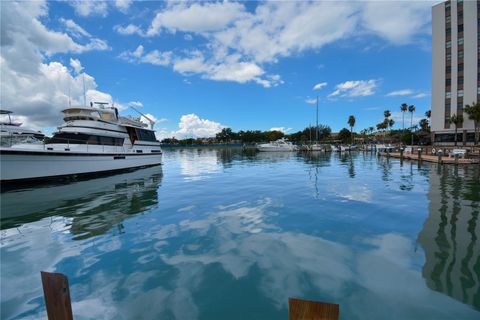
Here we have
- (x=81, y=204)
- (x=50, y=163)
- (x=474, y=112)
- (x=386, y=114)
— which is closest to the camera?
(x=81, y=204)

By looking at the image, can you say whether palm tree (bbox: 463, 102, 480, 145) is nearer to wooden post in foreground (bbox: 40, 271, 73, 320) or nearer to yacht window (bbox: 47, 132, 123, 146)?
yacht window (bbox: 47, 132, 123, 146)

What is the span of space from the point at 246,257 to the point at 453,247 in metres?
4.97

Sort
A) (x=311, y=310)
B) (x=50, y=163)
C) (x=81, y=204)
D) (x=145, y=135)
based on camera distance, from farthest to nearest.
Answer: (x=145, y=135) → (x=50, y=163) → (x=81, y=204) → (x=311, y=310)

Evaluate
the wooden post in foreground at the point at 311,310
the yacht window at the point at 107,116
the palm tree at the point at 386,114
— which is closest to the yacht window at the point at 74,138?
the yacht window at the point at 107,116

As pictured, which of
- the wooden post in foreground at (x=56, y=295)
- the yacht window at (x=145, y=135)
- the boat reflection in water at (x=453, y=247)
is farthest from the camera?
the yacht window at (x=145, y=135)

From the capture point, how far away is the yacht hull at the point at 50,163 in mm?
14951

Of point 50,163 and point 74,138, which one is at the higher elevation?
point 74,138

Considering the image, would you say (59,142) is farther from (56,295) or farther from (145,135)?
(56,295)

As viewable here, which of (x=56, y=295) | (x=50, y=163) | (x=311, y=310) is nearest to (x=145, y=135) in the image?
(x=50, y=163)

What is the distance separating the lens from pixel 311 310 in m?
1.79

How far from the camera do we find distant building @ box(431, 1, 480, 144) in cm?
Result: 5094

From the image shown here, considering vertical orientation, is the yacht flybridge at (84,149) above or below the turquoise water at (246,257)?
above

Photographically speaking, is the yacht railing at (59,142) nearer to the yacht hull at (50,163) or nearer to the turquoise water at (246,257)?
the yacht hull at (50,163)

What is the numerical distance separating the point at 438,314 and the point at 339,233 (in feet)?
10.8
